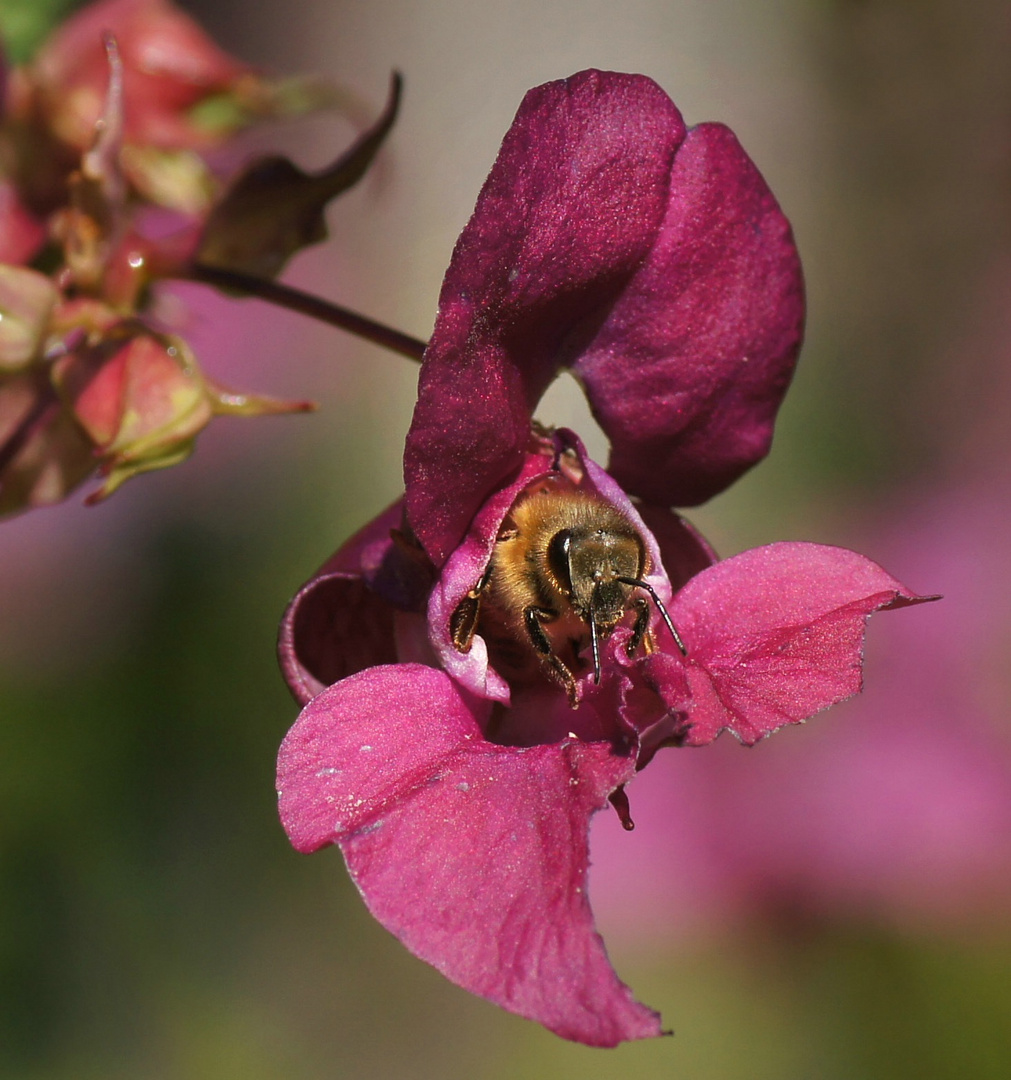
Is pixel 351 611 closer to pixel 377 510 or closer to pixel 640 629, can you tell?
pixel 640 629

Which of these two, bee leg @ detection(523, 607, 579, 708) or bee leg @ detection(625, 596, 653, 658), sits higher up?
bee leg @ detection(625, 596, 653, 658)

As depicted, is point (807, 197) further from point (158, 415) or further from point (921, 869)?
point (158, 415)

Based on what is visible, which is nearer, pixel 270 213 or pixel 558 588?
pixel 558 588

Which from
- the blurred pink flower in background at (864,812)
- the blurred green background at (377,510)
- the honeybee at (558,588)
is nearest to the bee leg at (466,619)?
the honeybee at (558,588)

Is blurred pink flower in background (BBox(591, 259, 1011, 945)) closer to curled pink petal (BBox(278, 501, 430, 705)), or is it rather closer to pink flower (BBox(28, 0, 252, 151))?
pink flower (BBox(28, 0, 252, 151))

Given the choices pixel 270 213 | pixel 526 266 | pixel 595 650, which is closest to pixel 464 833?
pixel 595 650

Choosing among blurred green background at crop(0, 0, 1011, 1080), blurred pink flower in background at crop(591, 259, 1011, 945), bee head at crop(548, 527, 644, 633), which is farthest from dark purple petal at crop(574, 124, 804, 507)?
blurred pink flower in background at crop(591, 259, 1011, 945)

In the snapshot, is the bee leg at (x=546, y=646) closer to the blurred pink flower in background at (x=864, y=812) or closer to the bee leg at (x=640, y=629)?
the bee leg at (x=640, y=629)
